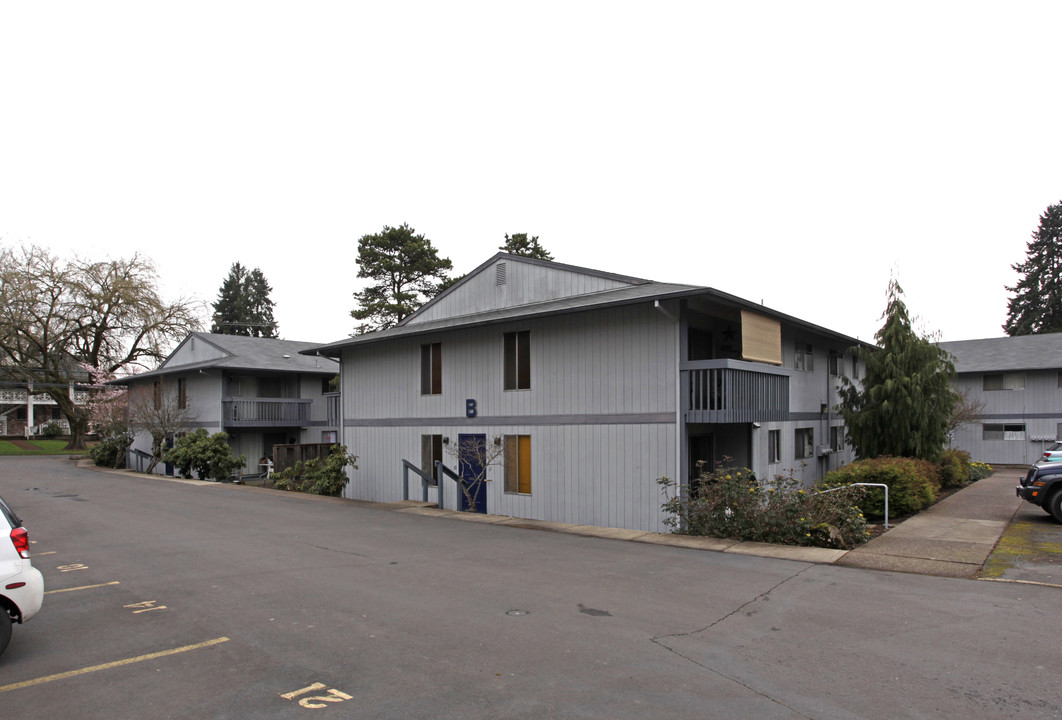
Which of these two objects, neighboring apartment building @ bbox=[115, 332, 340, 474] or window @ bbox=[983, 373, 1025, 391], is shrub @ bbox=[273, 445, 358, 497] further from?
window @ bbox=[983, 373, 1025, 391]

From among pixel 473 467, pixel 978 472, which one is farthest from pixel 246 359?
pixel 978 472

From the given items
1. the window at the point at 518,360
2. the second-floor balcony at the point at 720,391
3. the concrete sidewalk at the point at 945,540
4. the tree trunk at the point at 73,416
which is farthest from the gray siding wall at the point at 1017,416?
the tree trunk at the point at 73,416

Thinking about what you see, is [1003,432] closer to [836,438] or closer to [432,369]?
[836,438]

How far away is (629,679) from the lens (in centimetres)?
586

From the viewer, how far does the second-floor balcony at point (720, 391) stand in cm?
1411

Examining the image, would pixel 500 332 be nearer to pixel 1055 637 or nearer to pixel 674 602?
pixel 674 602

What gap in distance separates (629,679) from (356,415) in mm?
18510

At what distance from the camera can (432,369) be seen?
66.7 ft

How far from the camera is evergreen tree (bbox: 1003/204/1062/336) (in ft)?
180

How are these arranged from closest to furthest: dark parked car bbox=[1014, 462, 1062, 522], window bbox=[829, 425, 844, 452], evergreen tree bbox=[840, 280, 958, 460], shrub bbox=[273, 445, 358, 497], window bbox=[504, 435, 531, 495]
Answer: dark parked car bbox=[1014, 462, 1062, 522]
window bbox=[504, 435, 531, 495]
evergreen tree bbox=[840, 280, 958, 460]
shrub bbox=[273, 445, 358, 497]
window bbox=[829, 425, 844, 452]

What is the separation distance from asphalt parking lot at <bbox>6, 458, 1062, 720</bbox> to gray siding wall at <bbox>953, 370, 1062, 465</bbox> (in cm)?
2664

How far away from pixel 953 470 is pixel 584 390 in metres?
13.8

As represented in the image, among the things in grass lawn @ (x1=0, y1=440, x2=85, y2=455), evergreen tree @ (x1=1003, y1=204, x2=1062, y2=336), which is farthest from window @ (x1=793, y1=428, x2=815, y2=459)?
grass lawn @ (x1=0, y1=440, x2=85, y2=455)

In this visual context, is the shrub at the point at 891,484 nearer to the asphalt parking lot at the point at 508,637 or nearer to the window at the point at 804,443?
the window at the point at 804,443
